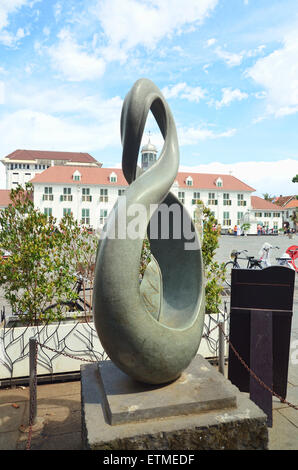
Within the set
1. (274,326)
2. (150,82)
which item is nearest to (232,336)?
(274,326)

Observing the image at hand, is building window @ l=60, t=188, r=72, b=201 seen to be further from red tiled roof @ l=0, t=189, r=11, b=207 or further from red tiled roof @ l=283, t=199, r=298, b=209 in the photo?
red tiled roof @ l=283, t=199, r=298, b=209

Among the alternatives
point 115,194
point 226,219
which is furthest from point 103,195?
point 226,219

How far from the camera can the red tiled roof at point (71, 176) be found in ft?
152

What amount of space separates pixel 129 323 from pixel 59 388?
105 inches

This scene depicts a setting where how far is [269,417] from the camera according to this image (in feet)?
12.9

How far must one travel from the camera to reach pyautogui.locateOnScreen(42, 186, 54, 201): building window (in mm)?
45916

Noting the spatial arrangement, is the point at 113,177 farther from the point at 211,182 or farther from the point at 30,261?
the point at 30,261

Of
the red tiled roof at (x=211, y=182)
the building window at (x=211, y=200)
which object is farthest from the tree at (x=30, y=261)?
the building window at (x=211, y=200)

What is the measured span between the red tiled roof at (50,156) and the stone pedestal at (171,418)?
76.1m

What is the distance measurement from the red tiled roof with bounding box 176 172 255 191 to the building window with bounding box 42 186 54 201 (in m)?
18.6

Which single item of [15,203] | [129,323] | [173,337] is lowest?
[173,337]

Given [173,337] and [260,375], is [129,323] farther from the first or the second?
[260,375]

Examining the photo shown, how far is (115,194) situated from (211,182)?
15505 millimetres

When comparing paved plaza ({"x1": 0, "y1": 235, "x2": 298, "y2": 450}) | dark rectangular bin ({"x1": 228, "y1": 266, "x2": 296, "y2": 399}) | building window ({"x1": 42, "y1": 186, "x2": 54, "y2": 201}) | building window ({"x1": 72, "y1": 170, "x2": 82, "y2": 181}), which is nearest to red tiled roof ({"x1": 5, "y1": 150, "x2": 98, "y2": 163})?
building window ({"x1": 72, "y1": 170, "x2": 82, "y2": 181})
